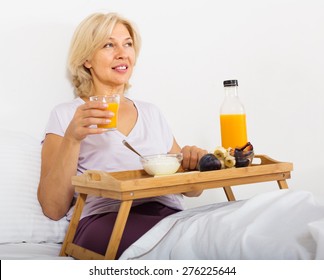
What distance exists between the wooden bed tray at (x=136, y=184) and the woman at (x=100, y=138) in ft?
0.28

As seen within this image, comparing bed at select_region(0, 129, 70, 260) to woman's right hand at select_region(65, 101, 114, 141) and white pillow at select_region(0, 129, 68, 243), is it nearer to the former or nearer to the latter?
white pillow at select_region(0, 129, 68, 243)

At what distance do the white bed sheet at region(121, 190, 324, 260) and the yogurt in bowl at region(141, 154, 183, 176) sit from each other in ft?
0.58

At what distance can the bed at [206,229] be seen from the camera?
1194 mm

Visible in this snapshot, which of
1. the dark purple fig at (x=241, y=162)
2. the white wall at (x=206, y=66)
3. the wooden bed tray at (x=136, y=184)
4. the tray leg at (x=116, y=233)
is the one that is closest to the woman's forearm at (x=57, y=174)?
the wooden bed tray at (x=136, y=184)

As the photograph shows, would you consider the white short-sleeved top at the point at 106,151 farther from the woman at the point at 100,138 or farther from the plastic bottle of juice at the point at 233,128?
the plastic bottle of juice at the point at 233,128

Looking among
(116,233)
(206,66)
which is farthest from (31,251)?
(206,66)

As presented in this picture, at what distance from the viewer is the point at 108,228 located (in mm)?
1667

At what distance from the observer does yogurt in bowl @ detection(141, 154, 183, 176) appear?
5.30ft

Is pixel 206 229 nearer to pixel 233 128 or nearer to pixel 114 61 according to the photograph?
pixel 233 128

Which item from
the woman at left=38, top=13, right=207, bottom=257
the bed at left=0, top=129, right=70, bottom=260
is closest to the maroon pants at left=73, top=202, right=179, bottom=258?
the woman at left=38, top=13, right=207, bottom=257

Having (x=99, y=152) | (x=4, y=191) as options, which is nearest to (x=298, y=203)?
(x=99, y=152)

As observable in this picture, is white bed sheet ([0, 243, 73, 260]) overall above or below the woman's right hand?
below

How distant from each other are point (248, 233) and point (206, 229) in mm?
124
